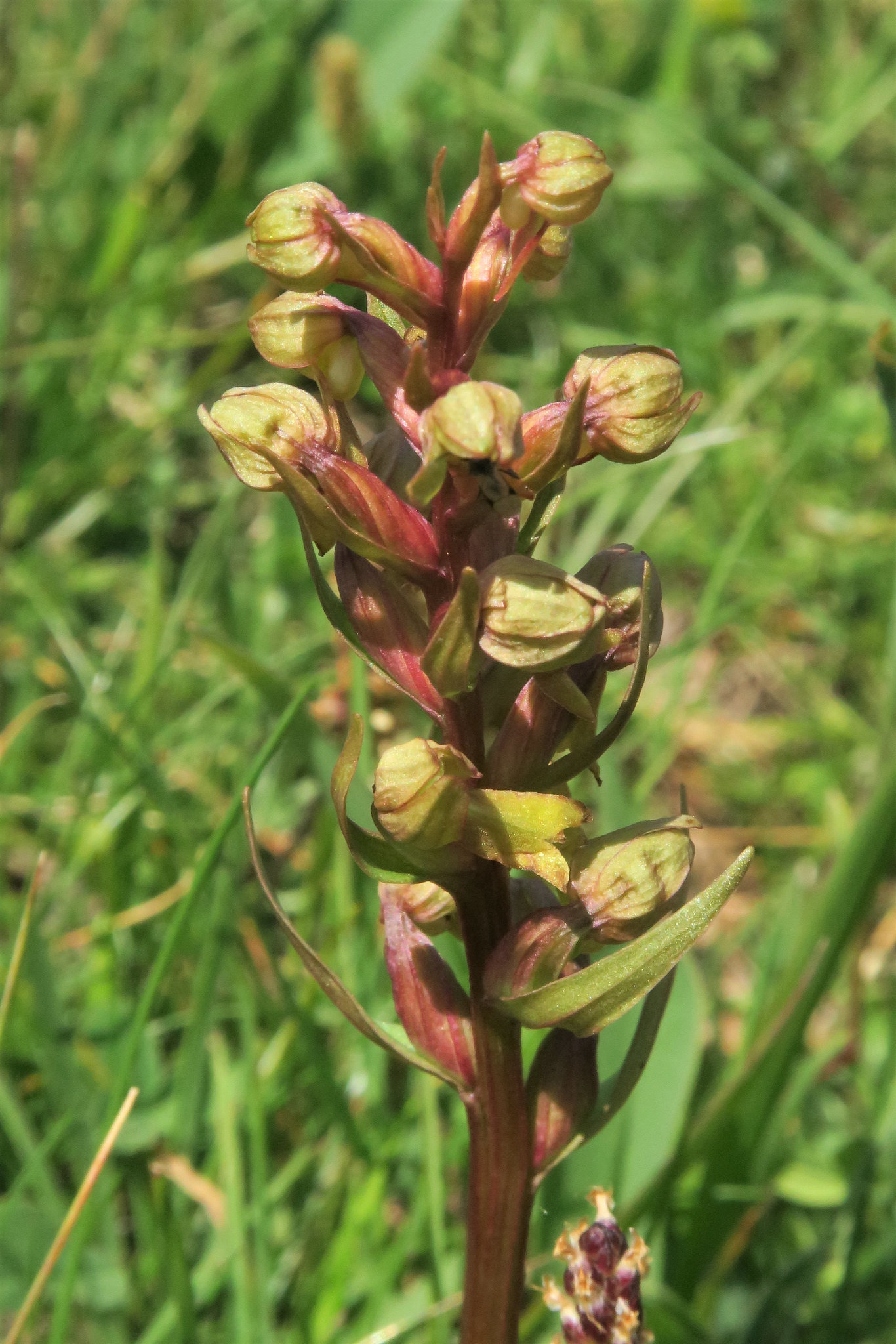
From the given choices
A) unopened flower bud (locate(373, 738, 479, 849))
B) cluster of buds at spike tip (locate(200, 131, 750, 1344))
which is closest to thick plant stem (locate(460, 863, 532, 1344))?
cluster of buds at spike tip (locate(200, 131, 750, 1344))

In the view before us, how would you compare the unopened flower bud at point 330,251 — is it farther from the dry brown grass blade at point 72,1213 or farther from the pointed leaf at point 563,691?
the dry brown grass blade at point 72,1213

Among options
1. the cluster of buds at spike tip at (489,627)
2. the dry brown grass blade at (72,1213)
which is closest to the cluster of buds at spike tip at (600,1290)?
the cluster of buds at spike tip at (489,627)

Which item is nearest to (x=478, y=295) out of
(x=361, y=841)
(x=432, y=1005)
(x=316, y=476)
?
(x=316, y=476)

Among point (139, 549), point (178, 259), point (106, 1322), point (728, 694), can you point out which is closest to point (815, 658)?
point (728, 694)

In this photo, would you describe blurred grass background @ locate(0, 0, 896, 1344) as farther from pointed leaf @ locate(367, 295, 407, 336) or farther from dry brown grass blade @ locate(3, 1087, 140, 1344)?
pointed leaf @ locate(367, 295, 407, 336)

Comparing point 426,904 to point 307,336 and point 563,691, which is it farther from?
Answer: point 307,336

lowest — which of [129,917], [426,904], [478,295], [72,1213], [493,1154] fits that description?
[129,917]

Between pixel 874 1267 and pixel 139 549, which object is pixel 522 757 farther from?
pixel 139 549
